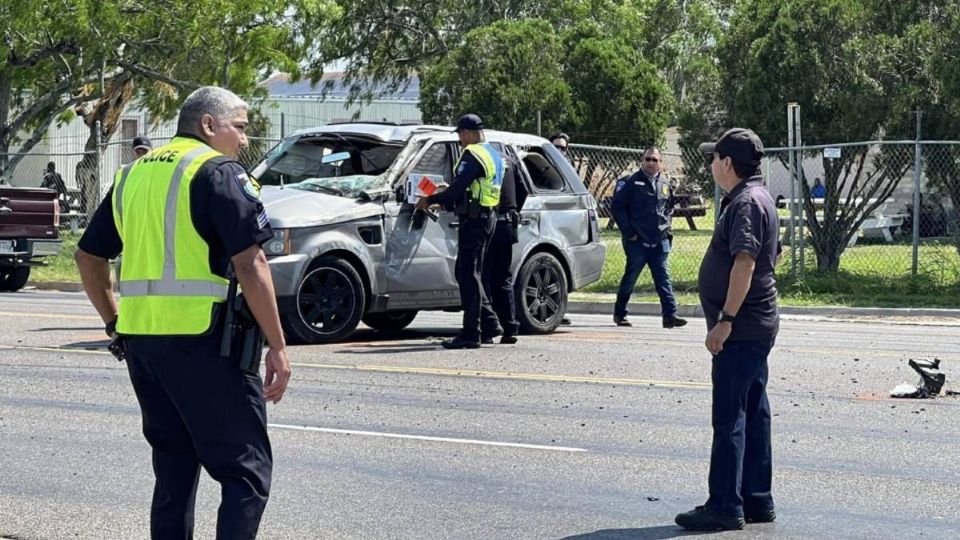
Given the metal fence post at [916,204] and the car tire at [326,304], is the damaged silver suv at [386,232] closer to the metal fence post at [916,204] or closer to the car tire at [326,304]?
the car tire at [326,304]

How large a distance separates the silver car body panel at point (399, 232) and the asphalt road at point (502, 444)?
57 cm

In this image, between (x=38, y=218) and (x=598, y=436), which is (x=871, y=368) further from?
(x=38, y=218)

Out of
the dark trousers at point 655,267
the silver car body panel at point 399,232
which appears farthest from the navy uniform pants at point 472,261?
the dark trousers at point 655,267

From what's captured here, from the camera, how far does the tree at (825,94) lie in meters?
21.9

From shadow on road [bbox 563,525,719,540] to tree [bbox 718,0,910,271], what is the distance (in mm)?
14497

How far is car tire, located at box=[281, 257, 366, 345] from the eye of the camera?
12.8 meters

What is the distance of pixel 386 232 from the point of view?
13.2m

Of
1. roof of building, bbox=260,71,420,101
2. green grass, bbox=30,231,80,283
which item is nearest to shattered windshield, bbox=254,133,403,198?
green grass, bbox=30,231,80,283

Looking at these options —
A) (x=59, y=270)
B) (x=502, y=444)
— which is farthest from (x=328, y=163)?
(x=59, y=270)

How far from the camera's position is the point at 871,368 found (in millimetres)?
12062

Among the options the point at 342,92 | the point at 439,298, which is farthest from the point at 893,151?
the point at 342,92

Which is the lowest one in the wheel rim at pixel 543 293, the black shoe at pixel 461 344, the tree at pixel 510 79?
the black shoe at pixel 461 344

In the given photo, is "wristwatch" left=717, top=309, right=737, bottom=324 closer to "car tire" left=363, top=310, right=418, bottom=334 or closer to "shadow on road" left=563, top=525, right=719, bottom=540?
"shadow on road" left=563, top=525, right=719, bottom=540

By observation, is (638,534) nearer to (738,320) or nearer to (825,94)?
(738,320)
